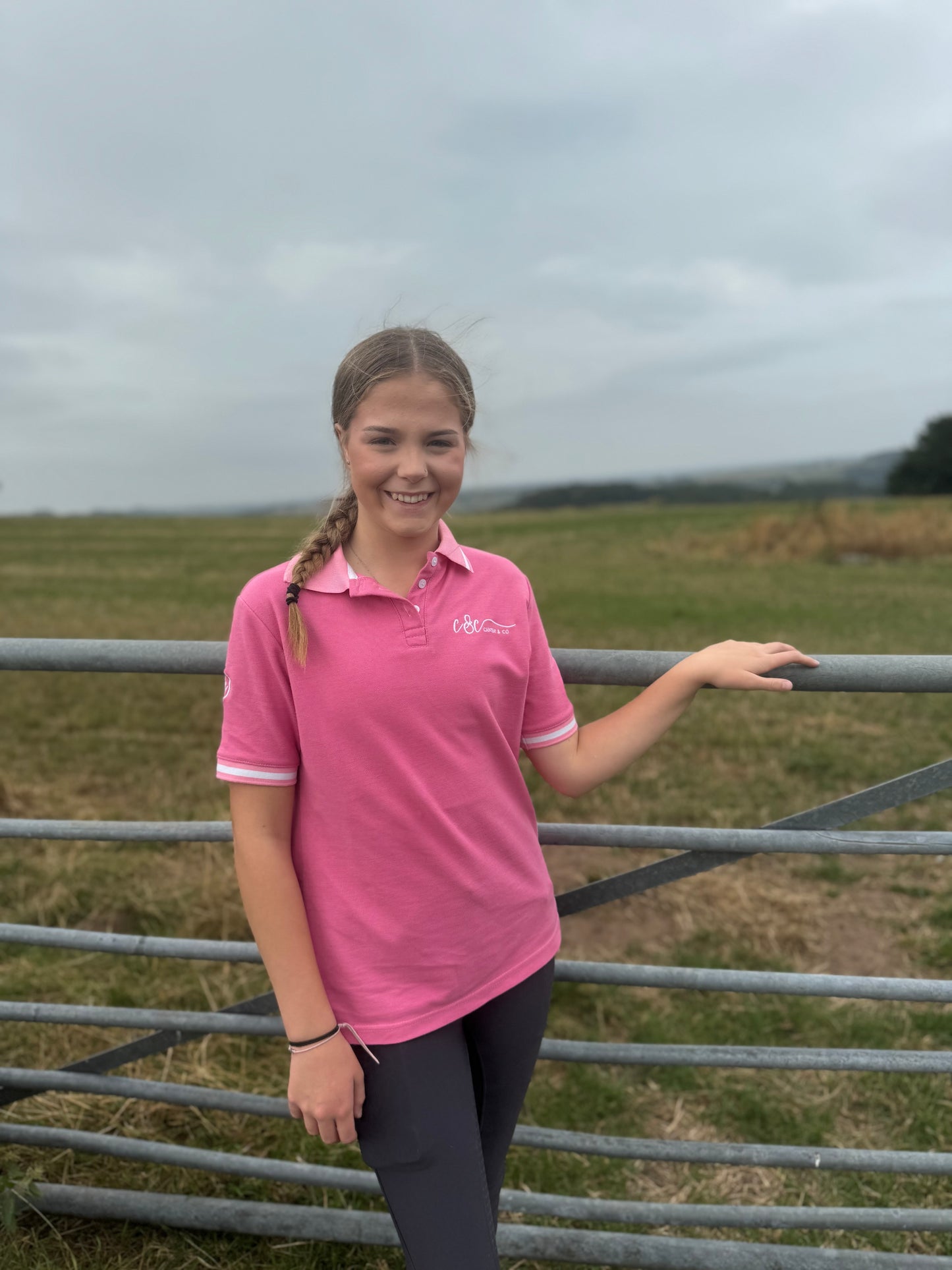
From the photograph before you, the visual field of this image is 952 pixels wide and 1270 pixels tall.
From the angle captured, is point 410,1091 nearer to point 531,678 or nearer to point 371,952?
point 371,952

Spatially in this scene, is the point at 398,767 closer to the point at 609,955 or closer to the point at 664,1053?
the point at 664,1053

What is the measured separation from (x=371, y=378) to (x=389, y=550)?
260 mm

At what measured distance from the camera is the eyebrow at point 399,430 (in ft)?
4.61

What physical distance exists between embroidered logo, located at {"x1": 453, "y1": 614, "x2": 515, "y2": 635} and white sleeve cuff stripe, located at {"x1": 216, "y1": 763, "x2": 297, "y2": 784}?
34 centimetres

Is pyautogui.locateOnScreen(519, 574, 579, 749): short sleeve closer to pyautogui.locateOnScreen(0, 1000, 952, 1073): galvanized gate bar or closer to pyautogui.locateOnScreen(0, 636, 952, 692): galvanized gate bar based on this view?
pyautogui.locateOnScreen(0, 636, 952, 692): galvanized gate bar

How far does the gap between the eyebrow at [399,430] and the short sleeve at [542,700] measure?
282 mm

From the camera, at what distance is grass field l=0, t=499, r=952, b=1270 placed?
2.54 m

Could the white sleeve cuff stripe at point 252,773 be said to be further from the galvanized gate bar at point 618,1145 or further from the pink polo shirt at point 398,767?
the galvanized gate bar at point 618,1145

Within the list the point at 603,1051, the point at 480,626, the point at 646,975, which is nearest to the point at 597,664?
the point at 480,626

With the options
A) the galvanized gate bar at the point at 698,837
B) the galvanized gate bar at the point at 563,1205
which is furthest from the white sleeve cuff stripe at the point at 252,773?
the galvanized gate bar at the point at 563,1205

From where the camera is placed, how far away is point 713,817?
18.2 ft

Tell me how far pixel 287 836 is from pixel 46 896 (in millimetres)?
3441

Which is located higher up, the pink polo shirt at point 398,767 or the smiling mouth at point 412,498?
the smiling mouth at point 412,498

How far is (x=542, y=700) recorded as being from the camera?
158 centimetres
